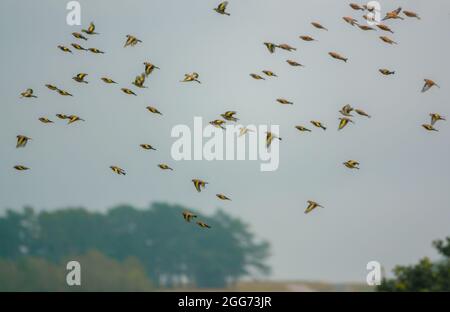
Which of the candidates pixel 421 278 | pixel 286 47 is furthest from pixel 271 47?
pixel 421 278

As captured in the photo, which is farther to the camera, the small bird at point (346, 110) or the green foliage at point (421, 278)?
the green foliage at point (421, 278)

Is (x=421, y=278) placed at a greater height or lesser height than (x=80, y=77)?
lesser

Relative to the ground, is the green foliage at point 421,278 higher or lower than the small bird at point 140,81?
lower

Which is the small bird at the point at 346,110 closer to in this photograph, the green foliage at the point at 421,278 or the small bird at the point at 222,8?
the small bird at the point at 222,8

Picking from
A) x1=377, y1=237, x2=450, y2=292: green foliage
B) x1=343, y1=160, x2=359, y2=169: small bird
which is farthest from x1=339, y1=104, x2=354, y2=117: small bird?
x1=377, y1=237, x2=450, y2=292: green foliage

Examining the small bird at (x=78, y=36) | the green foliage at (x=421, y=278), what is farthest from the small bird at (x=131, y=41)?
the green foliage at (x=421, y=278)

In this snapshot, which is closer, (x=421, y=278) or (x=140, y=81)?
(x=140, y=81)

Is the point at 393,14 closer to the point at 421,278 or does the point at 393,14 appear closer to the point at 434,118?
the point at 434,118


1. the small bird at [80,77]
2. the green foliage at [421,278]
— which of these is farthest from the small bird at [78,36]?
the green foliage at [421,278]
